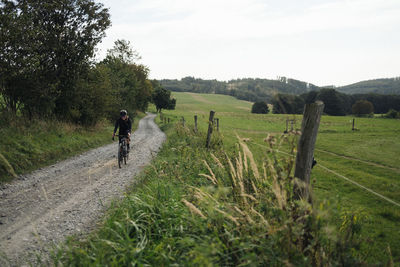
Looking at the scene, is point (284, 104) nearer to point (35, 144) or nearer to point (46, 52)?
point (35, 144)

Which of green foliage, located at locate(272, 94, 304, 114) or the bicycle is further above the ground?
green foliage, located at locate(272, 94, 304, 114)

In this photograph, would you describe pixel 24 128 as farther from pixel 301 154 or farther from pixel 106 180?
pixel 301 154

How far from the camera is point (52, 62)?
17.5m

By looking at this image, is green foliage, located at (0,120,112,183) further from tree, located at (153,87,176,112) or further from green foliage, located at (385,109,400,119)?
green foliage, located at (385,109,400,119)

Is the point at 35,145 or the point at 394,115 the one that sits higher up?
the point at 394,115

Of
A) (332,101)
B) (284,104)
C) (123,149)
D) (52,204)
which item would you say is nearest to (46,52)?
(123,149)

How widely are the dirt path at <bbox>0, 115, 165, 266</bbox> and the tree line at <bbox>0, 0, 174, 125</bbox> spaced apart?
7578mm

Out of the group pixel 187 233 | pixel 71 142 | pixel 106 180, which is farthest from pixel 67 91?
pixel 187 233

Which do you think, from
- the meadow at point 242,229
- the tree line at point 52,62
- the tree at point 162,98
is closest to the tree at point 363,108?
the tree at point 162,98

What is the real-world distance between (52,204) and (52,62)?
1465 cm

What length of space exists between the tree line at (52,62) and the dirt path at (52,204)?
24.9ft

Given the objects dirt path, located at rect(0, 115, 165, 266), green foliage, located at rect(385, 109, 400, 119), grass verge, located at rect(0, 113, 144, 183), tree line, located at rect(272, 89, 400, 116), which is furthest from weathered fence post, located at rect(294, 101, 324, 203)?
green foliage, located at rect(385, 109, 400, 119)

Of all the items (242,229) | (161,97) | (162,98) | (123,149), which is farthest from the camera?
(162,98)

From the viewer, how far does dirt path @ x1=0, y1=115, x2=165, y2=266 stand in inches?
179
